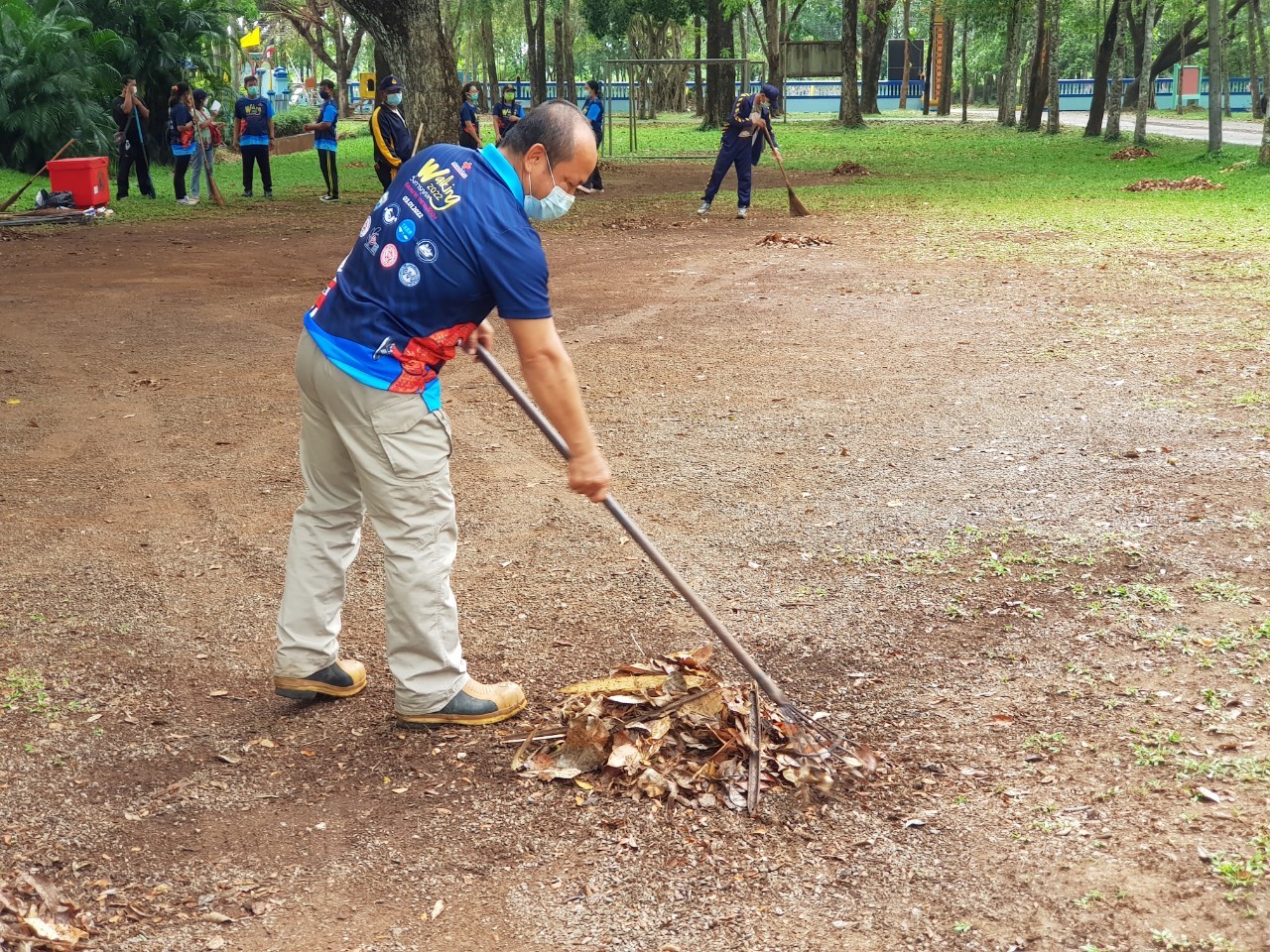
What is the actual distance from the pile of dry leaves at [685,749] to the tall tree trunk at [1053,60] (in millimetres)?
30367

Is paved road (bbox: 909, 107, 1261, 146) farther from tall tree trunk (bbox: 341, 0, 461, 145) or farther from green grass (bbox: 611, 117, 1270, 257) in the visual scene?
tall tree trunk (bbox: 341, 0, 461, 145)

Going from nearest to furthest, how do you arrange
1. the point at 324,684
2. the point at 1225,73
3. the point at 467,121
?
the point at 324,684 → the point at 467,121 → the point at 1225,73

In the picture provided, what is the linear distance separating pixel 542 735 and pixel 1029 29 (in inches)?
2148

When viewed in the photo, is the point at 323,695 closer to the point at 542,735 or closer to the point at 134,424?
the point at 542,735

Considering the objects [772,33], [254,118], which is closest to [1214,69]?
[772,33]

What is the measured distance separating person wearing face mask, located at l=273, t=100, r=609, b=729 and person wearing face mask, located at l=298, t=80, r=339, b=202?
15.6 m

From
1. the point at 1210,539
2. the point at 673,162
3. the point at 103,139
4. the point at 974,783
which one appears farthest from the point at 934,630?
the point at 673,162

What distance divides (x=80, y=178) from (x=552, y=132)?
52.0ft

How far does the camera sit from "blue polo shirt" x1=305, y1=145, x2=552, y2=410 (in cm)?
331

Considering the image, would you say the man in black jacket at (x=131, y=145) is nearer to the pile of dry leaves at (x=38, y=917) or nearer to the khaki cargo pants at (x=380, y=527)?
the khaki cargo pants at (x=380, y=527)

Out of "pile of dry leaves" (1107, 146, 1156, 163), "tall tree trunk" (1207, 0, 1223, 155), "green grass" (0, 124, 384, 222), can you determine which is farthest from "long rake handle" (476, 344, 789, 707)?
"pile of dry leaves" (1107, 146, 1156, 163)

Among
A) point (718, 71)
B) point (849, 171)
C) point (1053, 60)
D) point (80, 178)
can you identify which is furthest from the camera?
point (718, 71)

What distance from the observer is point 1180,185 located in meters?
18.6

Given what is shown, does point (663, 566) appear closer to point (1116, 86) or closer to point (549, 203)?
point (549, 203)
